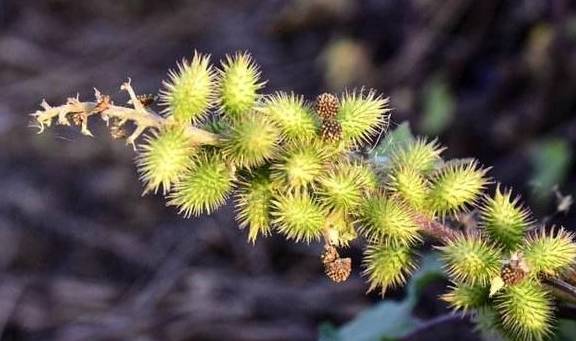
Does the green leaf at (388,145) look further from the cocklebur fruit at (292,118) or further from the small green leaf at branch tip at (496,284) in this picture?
the small green leaf at branch tip at (496,284)

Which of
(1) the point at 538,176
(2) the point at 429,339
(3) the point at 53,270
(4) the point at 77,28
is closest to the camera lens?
(2) the point at 429,339

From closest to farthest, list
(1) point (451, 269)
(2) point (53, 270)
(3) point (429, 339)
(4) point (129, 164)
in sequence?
(1) point (451, 269) < (3) point (429, 339) < (2) point (53, 270) < (4) point (129, 164)

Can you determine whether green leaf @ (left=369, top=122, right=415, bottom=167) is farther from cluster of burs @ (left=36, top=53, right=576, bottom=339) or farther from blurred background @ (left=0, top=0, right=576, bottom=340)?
blurred background @ (left=0, top=0, right=576, bottom=340)

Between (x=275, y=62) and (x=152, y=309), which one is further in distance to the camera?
(x=275, y=62)

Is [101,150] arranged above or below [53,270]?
above

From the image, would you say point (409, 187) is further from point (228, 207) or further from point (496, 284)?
point (228, 207)

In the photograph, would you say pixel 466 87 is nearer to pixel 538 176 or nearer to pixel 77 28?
pixel 538 176

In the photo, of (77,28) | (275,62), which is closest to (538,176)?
(275,62)
